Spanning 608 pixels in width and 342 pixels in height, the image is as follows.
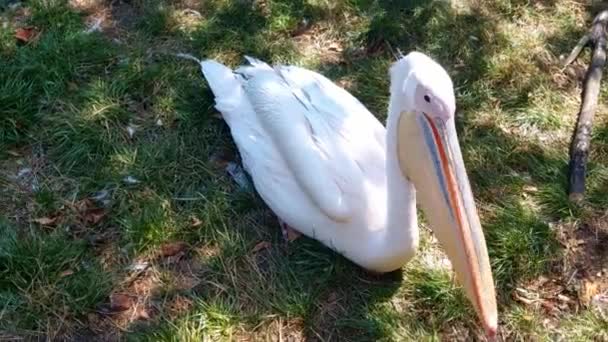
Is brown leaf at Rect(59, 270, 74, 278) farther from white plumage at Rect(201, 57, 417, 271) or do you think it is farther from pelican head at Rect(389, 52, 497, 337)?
pelican head at Rect(389, 52, 497, 337)

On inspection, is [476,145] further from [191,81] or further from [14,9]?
[14,9]

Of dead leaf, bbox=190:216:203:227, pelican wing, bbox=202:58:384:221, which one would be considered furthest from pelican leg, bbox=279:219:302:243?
dead leaf, bbox=190:216:203:227

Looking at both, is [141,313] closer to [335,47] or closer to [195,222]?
[195,222]

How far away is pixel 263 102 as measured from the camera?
13.0 feet

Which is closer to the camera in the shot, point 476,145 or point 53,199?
point 53,199

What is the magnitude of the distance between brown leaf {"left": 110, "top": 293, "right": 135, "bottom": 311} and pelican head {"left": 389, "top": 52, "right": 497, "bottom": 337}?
153cm

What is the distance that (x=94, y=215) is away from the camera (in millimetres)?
3859

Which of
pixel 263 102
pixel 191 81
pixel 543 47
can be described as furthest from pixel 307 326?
pixel 543 47

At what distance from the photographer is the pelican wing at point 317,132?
3455mm

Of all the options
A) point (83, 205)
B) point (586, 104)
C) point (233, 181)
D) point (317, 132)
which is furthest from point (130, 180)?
point (586, 104)

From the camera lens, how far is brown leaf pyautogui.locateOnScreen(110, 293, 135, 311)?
348 cm

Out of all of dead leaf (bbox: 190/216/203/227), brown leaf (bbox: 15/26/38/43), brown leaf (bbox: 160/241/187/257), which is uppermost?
brown leaf (bbox: 15/26/38/43)

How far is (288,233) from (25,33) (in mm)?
2272

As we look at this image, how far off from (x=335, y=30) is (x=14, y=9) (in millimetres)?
2142
